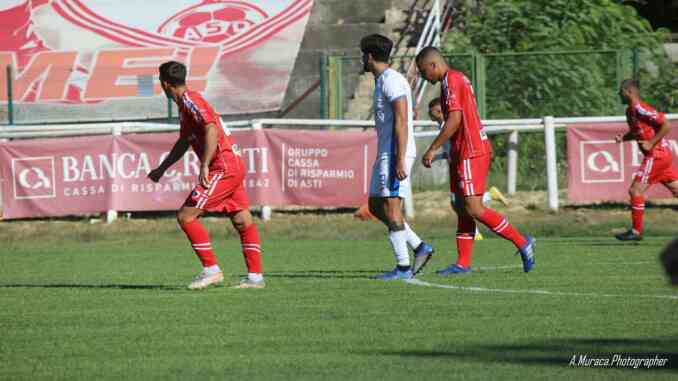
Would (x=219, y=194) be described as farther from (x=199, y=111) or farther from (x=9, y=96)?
(x=9, y=96)

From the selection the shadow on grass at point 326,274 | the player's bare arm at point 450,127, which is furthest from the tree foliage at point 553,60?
the player's bare arm at point 450,127

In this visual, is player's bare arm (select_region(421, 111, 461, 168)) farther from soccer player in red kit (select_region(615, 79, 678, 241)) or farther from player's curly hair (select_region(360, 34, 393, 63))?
soccer player in red kit (select_region(615, 79, 678, 241))

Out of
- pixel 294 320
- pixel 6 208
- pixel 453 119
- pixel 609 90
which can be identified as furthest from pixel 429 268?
pixel 609 90

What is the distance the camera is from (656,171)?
16.4m

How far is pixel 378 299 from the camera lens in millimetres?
10086

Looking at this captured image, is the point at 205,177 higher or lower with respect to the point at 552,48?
higher

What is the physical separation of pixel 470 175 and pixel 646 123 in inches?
202

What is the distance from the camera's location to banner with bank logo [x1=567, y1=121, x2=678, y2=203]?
66.6ft

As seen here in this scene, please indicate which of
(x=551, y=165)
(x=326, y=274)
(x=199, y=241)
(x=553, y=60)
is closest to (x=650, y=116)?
(x=551, y=165)

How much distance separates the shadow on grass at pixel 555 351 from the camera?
7.16 meters

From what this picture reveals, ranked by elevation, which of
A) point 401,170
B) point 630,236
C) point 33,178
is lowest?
point 33,178

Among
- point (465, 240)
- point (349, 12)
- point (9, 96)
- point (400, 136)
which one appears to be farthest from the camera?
point (349, 12)

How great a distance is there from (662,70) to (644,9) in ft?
37.2

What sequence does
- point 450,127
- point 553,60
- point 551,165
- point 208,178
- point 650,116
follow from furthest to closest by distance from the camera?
point 553,60 < point 551,165 < point 650,116 < point 450,127 < point 208,178
